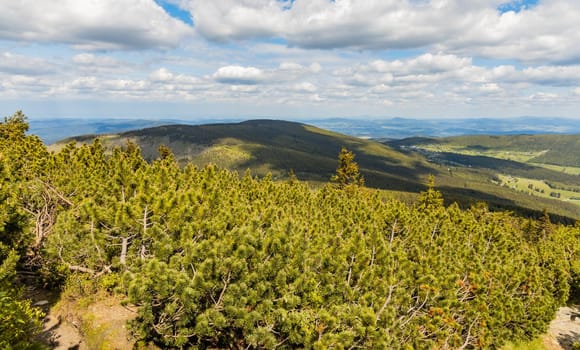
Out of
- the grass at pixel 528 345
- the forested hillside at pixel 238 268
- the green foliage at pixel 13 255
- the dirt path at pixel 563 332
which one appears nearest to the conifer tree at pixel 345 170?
the forested hillside at pixel 238 268

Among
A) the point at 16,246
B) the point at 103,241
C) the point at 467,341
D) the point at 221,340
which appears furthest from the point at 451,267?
the point at 16,246

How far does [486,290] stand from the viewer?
2509 centimetres

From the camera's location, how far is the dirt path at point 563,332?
31891 mm

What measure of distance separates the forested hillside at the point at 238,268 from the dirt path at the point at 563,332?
3798 mm

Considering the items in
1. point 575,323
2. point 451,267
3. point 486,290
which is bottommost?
point 575,323

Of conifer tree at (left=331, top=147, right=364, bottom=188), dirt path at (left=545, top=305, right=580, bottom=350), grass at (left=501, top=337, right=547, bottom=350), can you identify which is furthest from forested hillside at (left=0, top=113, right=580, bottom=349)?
conifer tree at (left=331, top=147, right=364, bottom=188)

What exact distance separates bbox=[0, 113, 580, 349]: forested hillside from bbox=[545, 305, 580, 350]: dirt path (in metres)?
3.80

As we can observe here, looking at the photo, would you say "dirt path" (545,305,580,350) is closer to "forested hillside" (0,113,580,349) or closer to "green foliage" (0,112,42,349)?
"forested hillside" (0,113,580,349)

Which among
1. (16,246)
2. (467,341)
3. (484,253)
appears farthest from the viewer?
(484,253)

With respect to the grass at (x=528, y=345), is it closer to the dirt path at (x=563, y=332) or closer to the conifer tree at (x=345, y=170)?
the dirt path at (x=563, y=332)

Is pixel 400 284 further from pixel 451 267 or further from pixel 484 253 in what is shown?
pixel 484 253

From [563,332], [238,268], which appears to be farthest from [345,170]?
[238,268]

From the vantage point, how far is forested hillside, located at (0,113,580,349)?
13391 mm

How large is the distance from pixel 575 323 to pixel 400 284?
1345 inches
